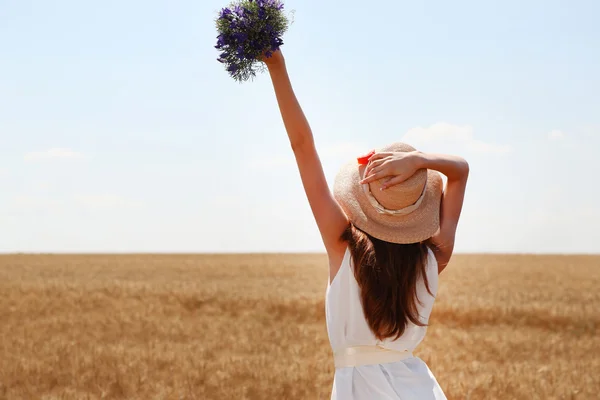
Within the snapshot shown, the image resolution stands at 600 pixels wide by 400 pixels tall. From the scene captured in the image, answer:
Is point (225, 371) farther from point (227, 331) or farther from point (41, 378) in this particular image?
point (227, 331)

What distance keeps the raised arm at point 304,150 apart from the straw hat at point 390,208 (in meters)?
0.10

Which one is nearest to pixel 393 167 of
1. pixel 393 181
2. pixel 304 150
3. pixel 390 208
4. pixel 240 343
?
pixel 393 181

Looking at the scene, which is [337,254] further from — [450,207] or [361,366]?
[450,207]

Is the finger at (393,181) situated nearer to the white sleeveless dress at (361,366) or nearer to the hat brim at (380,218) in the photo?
the hat brim at (380,218)

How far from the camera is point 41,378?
8.15 meters

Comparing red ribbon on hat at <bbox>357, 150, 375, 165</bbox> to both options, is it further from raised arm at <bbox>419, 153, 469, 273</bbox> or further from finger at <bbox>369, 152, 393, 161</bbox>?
raised arm at <bbox>419, 153, 469, 273</bbox>

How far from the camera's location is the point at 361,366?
2.41 m

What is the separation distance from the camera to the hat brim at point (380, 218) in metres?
2.39

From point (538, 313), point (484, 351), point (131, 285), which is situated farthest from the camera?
point (131, 285)

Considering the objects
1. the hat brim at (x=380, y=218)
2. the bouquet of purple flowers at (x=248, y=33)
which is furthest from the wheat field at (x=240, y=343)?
the bouquet of purple flowers at (x=248, y=33)

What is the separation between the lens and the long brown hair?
7.68 ft

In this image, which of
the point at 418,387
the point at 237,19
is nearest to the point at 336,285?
the point at 418,387

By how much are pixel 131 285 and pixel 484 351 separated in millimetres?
A: 10342

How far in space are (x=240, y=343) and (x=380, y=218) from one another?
814cm
